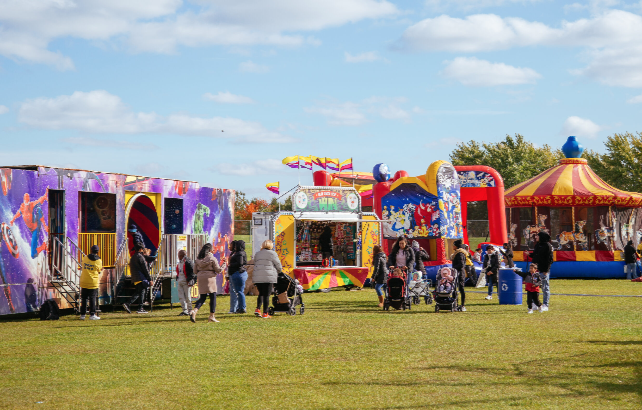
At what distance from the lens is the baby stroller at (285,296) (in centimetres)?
1441

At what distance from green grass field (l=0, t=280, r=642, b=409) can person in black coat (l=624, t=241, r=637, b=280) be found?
11689 mm

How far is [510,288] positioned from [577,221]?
12.5 m

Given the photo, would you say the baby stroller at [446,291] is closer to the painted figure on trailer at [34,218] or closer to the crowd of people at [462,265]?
the crowd of people at [462,265]

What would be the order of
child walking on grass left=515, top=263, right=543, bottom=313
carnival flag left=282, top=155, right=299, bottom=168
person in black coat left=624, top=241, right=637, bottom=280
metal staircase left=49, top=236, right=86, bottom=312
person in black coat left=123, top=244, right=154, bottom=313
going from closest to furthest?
child walking on grass left=515, top=263, right=543, bottom=313 < metal staircase left=49, top=236, right=86, bottom=312 < person in black coat left=123, top=244, right=154, bottom=313 < person in black coat left=624, top=241, right=637, bottom=280 < carnival flag left=282, top=155, right=299, bottom=168

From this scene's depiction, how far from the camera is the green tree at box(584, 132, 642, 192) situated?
47.5 meters

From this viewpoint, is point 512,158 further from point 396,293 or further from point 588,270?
point 396,293

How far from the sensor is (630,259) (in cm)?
2511

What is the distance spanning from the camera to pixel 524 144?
60.6 meters

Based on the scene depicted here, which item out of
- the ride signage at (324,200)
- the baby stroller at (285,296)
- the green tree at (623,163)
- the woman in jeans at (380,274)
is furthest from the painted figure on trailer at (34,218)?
the green tree at (623,163)

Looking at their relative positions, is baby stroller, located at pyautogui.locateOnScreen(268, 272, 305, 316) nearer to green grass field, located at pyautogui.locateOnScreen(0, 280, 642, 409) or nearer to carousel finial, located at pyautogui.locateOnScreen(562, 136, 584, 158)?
green grass field, located at pyautogui.locateOnScreen(0, 280, 642, 409)

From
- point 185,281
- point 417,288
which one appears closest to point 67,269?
point 185,281

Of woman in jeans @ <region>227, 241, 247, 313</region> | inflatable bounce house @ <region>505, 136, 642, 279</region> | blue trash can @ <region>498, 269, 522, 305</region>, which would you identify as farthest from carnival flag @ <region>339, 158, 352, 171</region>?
woman in jeans @ <region>227, 241, 247, 313</region>

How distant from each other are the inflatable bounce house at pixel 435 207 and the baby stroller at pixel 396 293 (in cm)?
744

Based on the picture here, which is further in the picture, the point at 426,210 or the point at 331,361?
the point at 426,210
